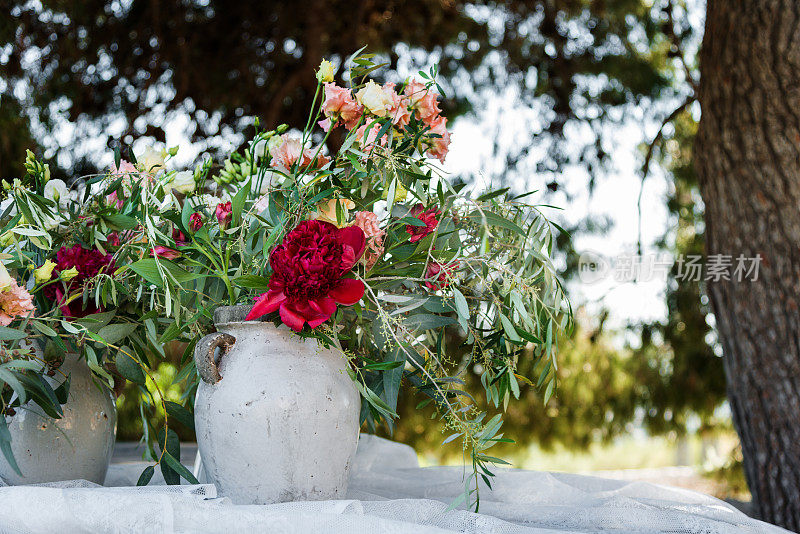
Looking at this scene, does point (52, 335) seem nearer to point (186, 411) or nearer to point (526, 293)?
point (186, 411)

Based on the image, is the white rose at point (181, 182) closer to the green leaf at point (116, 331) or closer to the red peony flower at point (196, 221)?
the red peony flower at point (196, 221)

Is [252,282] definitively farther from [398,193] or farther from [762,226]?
[762,226]

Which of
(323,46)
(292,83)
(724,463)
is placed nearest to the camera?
(292,83)

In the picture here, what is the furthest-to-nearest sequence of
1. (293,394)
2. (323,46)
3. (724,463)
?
(724,463), (323,46), (293,394)

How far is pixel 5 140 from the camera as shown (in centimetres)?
207

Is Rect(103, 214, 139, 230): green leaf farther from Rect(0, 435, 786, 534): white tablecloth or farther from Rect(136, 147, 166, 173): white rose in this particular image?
Rect(0, 435, 786, 534): white tablecloth

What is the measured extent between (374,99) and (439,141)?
0.10 metres

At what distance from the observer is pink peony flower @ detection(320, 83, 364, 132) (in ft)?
2.64

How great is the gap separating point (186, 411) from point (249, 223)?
255mm

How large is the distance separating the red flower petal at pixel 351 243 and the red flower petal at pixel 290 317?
69mm

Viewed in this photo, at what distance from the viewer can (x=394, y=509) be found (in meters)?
0.77

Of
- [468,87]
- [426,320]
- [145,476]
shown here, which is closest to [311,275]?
[426,320]

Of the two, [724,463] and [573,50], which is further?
[724,463]

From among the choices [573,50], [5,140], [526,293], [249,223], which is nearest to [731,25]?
[573,50]
